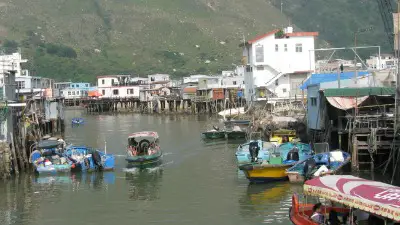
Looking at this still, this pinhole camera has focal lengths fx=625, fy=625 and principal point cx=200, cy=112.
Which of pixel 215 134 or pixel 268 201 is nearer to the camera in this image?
pixel 268 201

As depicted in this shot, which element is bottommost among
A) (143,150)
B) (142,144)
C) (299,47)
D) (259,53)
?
(143,150)

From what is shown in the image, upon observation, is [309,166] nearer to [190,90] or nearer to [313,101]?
[313,101]

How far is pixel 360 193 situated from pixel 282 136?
26329 millimetres

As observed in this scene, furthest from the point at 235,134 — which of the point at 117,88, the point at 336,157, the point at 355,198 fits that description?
the point at 117,88

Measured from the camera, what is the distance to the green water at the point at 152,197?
2761 cm

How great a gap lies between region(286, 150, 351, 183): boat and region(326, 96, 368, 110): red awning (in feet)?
17.2

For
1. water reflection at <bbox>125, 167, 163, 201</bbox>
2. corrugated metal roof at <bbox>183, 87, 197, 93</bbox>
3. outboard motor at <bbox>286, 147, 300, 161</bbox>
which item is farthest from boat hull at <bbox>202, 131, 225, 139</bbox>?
corrugated metal roof at <bbox>183, 87, 197, 93</bbox>

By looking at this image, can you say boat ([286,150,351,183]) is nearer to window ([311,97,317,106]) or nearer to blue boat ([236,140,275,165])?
blue boat ([236,140,275,165])

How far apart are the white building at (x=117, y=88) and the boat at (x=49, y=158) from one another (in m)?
82.0

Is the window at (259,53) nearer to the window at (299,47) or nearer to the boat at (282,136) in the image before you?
the window at (299,47)

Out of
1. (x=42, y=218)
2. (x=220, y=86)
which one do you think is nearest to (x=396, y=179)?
(x=42, y=218)

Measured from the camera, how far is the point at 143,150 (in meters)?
42.2

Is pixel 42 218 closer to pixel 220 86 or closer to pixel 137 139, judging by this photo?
pixel 137 139

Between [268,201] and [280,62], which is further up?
[280,62]
